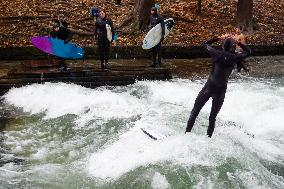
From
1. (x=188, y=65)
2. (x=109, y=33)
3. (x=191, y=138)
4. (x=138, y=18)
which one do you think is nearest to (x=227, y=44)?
(x=191, y=138)

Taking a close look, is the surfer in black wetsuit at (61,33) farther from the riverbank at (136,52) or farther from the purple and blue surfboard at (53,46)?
the riverbank at (136,52)

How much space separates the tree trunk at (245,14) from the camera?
1706cm

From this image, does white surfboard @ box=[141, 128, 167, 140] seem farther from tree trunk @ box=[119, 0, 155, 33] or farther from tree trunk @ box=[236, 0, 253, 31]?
tree trunk @ box=[236, 0, 253, 31]

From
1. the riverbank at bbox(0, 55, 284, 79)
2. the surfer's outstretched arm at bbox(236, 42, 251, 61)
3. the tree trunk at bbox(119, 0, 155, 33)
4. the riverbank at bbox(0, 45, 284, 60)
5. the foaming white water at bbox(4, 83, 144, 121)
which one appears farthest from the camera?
the tree trunk at bbox(119, 0, 155, 33)

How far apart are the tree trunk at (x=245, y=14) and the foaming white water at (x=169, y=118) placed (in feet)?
16.0

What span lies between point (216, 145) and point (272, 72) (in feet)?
22.8

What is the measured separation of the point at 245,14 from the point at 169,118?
8912mm

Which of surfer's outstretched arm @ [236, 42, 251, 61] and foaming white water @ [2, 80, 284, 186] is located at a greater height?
surfer's outstretched arm @ [236, 42, 251, 61]

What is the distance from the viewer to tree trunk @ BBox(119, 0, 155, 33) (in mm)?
16344

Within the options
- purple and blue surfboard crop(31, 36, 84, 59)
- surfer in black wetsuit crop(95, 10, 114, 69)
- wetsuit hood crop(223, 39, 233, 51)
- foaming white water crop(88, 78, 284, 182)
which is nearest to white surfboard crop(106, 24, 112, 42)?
surfer in black wetsuit crop(95, 10, 114, 69)

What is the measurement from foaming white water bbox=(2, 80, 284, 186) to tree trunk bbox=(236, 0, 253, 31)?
4887 millimetres

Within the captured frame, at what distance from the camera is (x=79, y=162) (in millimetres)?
8148

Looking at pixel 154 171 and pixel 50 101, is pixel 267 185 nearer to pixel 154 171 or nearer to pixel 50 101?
pixel 154 171

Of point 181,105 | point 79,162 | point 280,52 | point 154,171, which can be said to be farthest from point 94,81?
point 280,52
